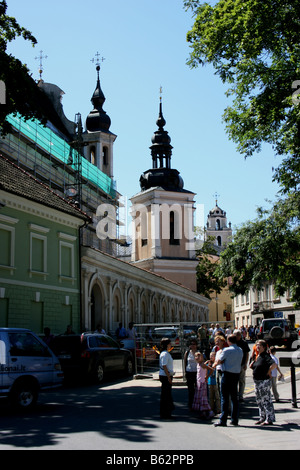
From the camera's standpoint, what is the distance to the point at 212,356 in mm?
12414

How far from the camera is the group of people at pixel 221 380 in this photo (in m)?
10.5

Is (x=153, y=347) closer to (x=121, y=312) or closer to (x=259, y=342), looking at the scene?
(x=259, y=342)

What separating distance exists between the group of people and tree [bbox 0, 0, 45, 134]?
936 cm

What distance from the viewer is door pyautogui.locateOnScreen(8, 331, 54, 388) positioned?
41.1 feet

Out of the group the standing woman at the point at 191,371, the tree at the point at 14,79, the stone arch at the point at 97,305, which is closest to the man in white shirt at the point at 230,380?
the standing woman at the point at 191,371

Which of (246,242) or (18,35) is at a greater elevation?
(18,35)

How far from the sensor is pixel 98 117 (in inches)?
2547

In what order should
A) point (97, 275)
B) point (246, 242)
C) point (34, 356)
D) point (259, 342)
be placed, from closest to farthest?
1. point (259, 342)
2. point (34, 356)
3. point (97, 275)
4. point (246, 242)

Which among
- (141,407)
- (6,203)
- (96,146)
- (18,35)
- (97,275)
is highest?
(96,146)

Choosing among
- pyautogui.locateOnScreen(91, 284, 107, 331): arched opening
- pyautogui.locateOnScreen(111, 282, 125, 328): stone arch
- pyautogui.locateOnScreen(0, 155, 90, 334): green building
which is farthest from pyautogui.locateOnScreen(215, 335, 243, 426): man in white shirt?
pyautogui.locateOnScreen(111, 282, 125, 328): stone arch

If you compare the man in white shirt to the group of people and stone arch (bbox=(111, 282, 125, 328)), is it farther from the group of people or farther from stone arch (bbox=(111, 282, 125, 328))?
stone arch (bbox=(111, 282, 125, 328))

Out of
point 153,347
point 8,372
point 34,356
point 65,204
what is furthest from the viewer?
point 65,204

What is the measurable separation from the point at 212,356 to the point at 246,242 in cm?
2444
